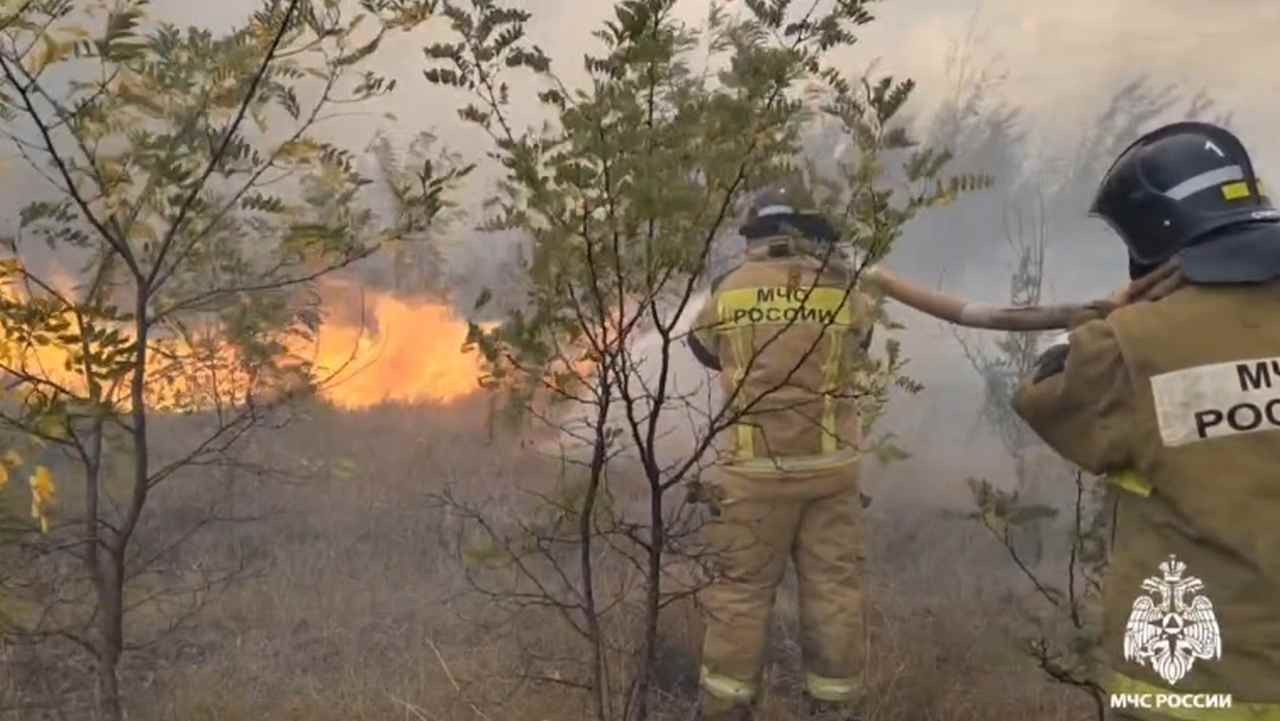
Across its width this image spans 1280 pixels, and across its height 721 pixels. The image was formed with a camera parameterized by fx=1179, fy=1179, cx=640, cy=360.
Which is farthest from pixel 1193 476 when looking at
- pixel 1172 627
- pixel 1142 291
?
pixel 1142 291

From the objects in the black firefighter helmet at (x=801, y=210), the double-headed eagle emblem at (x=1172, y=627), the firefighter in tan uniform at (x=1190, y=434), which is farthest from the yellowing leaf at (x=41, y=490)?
the double-headed eagle emblem at (x=1172, y=627)

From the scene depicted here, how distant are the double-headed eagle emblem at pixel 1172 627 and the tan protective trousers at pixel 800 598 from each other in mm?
2007

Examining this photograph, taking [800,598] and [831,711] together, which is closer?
[831,711]

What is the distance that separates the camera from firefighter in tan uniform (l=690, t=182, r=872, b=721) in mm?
4016

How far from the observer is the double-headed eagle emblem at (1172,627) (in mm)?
1979

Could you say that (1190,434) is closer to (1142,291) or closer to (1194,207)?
(1142,291)

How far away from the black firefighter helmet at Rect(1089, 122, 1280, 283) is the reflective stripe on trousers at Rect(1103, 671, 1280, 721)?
27.9 inches

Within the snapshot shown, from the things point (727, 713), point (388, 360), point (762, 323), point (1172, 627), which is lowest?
point (727, 713)

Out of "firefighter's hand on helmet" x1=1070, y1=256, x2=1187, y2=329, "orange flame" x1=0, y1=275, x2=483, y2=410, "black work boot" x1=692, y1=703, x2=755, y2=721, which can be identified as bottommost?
"black work boot" x1=692, y1=703, x2=755, y2=721

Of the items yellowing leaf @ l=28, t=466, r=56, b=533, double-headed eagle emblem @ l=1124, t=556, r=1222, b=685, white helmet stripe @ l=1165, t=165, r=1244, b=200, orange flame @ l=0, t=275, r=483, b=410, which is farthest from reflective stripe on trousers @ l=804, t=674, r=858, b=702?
yellowing leaf @ l=28, t=466, r=56, b=533

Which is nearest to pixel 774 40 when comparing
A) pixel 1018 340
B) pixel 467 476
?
pixel 1018 340

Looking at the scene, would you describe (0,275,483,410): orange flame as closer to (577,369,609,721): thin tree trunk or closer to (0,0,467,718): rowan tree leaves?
(0,0,467,718): rowan tree leaves

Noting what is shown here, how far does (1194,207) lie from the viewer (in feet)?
6.95

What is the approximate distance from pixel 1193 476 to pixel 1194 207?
1.63ft
